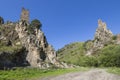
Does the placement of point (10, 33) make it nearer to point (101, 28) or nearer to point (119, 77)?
point (119, 77)

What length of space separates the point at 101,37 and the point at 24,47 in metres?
84.4

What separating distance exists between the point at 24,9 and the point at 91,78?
8190 centimetres

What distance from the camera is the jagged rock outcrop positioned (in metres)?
169

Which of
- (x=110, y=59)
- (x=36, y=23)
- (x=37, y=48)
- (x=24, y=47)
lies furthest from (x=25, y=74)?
(x=110, y=59)

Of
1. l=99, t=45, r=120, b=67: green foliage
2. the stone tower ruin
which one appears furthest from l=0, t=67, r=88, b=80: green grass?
l=99, t=45, r=120, b=67: green foliage

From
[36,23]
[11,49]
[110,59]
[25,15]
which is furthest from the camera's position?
[36,23]

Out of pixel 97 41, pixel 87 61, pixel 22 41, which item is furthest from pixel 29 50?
pixel 97 41

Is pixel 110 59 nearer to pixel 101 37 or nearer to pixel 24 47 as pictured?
pixel 24 47

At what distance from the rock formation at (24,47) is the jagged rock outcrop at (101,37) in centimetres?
6281

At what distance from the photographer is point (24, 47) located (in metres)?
100

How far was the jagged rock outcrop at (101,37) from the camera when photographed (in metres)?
169

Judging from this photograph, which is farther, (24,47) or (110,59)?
(110,59)

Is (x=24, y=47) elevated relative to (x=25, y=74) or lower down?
elevated

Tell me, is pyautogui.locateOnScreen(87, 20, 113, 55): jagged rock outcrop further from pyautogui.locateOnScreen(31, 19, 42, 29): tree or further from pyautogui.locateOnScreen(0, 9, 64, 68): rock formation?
pyautogui.locateOnScreen(0, 9, 64, 68): rock formation
